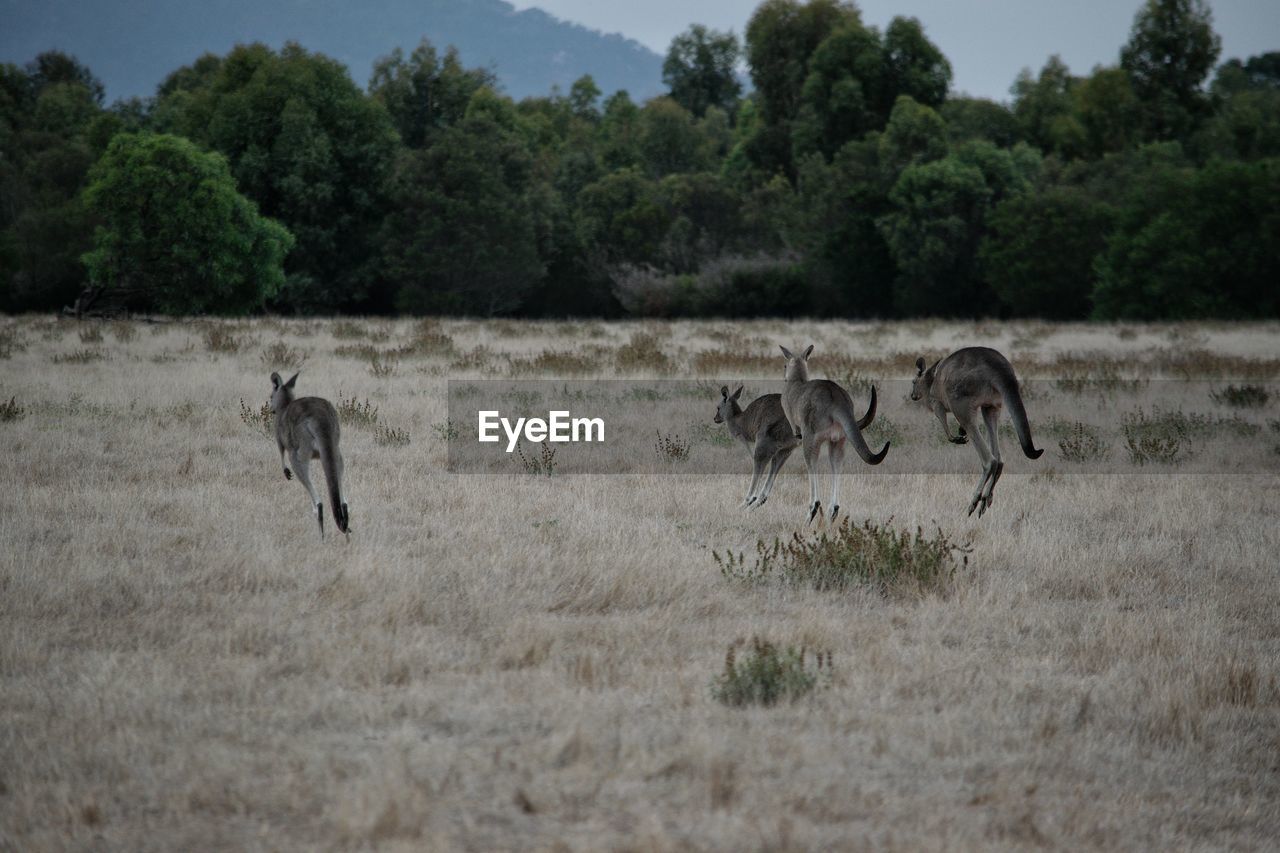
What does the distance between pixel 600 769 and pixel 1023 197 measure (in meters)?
48.2

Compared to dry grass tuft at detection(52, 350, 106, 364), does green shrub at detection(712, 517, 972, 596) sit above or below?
below

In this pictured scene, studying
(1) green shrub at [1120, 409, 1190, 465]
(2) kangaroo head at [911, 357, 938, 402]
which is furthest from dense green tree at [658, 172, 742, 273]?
(2) kangaroo head at [911, 357, 938, 402]

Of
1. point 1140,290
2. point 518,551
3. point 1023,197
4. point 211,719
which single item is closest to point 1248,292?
point 1140,290

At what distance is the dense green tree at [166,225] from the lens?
39.2 m

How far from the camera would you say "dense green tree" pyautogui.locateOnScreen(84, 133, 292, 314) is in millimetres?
39250

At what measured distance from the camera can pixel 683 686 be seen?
5.22 metres

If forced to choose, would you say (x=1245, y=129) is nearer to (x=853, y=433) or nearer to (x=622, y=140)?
(x=622, y=140)

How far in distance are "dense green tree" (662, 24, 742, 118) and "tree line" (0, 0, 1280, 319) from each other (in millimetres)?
26104

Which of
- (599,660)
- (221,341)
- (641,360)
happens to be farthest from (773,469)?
(221,341)

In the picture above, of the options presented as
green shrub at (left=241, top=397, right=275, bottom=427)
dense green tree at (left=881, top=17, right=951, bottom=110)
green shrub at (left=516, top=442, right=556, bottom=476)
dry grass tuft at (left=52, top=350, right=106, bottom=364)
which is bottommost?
green shrub at (left=516, top=442, right=556, bottom=476)

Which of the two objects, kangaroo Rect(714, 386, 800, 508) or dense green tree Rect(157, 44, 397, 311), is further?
dense green tree Rect(157, 44, 397, 311)

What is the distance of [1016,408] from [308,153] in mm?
46298

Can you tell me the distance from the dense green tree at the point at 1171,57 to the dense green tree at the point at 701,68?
38.7 metres

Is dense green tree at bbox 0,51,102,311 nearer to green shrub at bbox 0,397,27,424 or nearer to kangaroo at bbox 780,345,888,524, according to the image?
green shrub at bbox 0,397,27,424
